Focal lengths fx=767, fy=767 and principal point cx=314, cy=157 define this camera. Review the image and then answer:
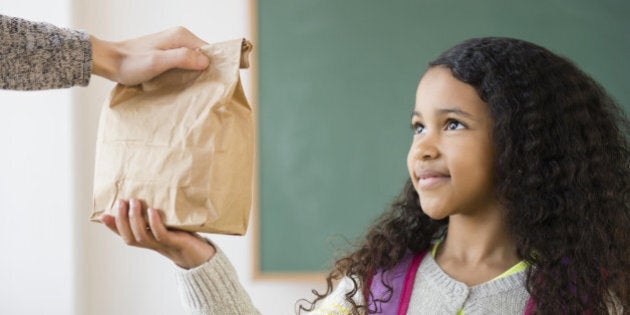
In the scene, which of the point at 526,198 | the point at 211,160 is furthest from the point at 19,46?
the point at 526,198

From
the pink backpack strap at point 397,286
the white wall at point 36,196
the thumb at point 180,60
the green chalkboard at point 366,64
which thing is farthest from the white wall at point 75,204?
the thumb at point 180,60

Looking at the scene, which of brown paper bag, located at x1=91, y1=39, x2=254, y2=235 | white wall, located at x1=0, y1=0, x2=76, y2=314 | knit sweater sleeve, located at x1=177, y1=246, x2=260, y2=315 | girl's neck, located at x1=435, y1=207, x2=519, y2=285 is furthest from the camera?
white wall, located at x1=0, y1=0, x2=76, y2=314

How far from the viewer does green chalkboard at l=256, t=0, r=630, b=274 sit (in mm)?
2250

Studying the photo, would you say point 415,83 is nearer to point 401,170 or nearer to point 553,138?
point 401,170

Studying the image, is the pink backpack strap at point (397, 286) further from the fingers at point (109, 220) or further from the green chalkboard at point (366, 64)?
the green chalkboard at point (366, 64)

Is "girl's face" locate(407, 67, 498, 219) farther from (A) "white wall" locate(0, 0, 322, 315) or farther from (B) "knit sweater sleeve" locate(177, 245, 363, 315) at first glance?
(A) "white wall" locate(0, 0, 322, 315)

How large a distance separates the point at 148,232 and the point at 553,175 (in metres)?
0.61

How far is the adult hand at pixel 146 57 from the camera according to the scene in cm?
98

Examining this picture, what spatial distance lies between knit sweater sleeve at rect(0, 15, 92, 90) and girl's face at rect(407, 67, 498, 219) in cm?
50

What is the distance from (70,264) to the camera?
2.22 meters

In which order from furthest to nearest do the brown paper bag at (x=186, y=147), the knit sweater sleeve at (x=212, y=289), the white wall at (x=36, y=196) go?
the white wall at (x=36, y=196) < the knit sweater sleeve at (x=212, y=289) < the brown paper bag at (x=186, y=147)

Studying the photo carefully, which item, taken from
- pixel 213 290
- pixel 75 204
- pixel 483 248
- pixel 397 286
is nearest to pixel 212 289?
pixel 213 290

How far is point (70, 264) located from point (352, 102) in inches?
37.1

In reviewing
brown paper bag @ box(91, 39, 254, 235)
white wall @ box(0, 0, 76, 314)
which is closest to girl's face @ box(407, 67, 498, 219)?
brown paper bag @ box(91, 39, 254, 235)
